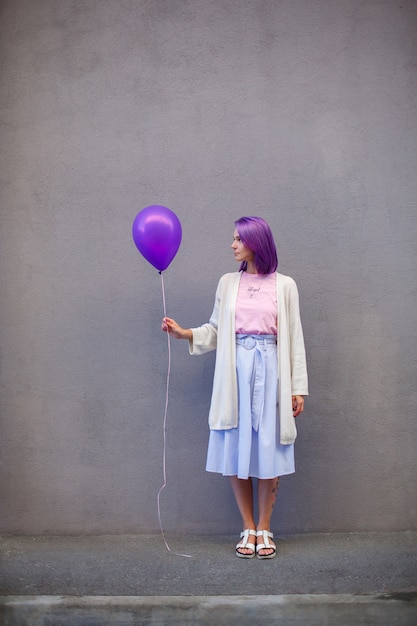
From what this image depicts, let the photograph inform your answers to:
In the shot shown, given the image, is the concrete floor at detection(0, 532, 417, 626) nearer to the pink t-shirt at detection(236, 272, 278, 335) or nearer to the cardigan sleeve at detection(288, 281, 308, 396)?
the cardigan sleeve at detection(288, 281, 308, 396)

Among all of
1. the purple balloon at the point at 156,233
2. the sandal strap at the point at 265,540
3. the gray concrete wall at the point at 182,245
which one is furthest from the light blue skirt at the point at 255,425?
the purple balloon at the point at 156,233

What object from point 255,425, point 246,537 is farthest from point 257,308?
point 246,537

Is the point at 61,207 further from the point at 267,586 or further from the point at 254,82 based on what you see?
the point at 267,586

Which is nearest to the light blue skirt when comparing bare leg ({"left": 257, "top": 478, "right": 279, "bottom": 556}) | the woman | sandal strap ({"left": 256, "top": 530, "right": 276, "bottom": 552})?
the woman

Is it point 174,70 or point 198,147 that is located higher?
point 174,70

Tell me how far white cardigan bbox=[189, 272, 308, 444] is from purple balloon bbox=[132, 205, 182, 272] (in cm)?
42

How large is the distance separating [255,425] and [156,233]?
3.73 ft

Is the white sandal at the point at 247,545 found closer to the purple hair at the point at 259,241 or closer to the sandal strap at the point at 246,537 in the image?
the sandal strap at the point at 246,537

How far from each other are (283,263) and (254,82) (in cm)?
109

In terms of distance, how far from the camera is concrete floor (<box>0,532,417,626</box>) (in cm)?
329

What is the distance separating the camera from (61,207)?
4324 mm

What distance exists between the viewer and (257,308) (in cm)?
388

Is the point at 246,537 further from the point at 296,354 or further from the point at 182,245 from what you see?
the point at 182,245

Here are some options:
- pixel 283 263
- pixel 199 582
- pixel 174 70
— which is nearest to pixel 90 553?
pixel 199 582
